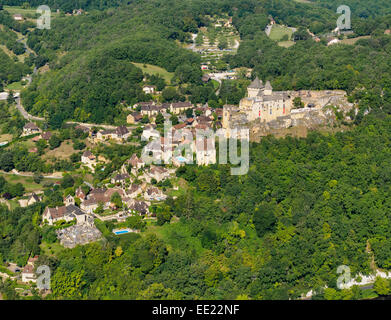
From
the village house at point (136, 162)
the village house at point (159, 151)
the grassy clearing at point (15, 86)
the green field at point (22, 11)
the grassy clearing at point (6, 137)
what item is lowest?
the grassy clearing at point (15, 86)

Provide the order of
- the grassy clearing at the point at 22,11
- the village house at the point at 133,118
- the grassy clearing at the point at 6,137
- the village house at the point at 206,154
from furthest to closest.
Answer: the grassy clearing at the point at 22,11 → the grassy clearing at the point at 6,137 → the village house at the point at 133,118 → the village house at the point at 206,154

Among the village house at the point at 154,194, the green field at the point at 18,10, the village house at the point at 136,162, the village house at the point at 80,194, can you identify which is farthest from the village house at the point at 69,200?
the green field at the point at 18,10

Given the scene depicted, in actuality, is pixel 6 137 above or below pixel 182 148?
below

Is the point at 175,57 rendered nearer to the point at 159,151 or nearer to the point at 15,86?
the point at 15,86

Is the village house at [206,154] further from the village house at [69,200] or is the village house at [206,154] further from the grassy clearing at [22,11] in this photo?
the grassy clearing at [22,11]

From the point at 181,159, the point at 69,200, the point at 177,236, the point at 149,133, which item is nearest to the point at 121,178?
the point at 69,200

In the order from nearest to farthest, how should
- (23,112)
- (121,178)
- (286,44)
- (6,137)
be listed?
1. (121,178)
2. (6,137)
3. (23,112)
4. (286,44)

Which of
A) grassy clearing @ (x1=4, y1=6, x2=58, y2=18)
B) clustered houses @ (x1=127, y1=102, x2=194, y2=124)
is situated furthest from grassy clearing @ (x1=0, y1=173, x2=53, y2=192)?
grassy clearing @ (x1=4, y1=6, x2=58, y2=18)
